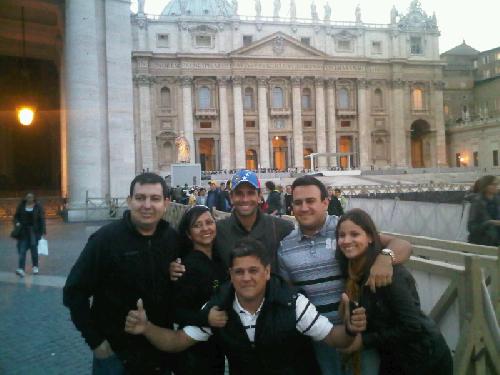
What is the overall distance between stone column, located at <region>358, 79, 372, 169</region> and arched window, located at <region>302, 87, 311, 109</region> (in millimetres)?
6397

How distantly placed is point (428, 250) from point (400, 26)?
213ft

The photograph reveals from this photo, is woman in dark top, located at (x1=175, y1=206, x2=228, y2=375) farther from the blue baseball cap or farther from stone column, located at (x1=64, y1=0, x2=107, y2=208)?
stone column, located at (x1=64, y1=0, x2=107, y2=208)

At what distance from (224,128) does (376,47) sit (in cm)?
2305

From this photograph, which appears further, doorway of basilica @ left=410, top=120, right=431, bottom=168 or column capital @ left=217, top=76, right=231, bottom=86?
doorway of basilica @ left=410, top=120, right=431, bottom=168

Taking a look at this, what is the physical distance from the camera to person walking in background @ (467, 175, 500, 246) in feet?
20.7

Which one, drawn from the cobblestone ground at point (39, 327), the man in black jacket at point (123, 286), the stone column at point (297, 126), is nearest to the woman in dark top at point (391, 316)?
the man in black jacket at point (123, 286)

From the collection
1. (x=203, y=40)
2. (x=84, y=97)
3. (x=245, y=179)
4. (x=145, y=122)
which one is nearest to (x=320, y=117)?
(x=203, y=40)

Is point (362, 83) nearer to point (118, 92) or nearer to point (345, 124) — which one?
point (345, 124)

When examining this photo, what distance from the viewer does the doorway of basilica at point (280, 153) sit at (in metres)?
57.6

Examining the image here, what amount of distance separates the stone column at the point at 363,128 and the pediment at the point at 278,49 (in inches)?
267

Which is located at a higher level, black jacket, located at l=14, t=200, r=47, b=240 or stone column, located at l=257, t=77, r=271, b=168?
stone column, located at l=257, t=77, r=271, b=168

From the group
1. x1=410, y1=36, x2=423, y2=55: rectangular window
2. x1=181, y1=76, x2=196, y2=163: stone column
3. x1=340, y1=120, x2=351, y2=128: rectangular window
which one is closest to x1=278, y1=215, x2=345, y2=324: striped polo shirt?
x1=181, y1=76, x2=196, y2=163: stone column

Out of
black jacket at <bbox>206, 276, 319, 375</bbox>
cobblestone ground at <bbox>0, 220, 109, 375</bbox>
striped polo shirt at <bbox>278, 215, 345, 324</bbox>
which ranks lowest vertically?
cobblestone ground at <bbox>0, 220, 109, 375</bbox>

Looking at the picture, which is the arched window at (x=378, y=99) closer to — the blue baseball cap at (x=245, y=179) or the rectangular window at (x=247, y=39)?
the rectangular window at (x=247, y=39)
